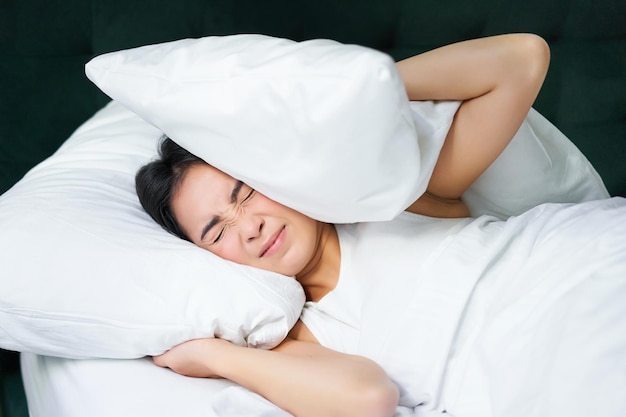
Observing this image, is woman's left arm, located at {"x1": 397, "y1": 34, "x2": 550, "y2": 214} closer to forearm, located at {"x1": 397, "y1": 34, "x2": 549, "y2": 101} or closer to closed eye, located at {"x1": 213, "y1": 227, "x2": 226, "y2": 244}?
forearm, located at {"x1": 397, "y1": 34, "x2": 549, "y2": 101}

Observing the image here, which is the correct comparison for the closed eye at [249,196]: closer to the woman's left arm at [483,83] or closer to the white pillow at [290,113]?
the white pillow at [290,113]

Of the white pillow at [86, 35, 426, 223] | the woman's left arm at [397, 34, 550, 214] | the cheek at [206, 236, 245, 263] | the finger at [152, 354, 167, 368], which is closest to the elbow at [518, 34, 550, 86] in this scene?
the woman's left arm at [397, 34, 550, 214]

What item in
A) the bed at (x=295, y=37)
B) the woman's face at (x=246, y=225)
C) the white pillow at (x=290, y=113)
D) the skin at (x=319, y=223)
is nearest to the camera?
the white pillow at (x=290, y=113)

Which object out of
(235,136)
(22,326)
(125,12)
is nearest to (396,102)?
(235,136)

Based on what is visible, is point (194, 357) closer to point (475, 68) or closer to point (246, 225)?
point (246, 225)

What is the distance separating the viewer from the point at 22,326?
0.99 meters

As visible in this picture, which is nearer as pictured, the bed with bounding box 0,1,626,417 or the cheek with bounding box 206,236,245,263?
the cheek with bounding box 206,236,245,263

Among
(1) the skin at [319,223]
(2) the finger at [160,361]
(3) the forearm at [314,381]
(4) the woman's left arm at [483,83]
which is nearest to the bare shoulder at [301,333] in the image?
(1) the skin at [319,223]

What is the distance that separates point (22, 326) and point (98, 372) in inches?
5.0

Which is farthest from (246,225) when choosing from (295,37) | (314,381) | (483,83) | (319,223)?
(295,37)

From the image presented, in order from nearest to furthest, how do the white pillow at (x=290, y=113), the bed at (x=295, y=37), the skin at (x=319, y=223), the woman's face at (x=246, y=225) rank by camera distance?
the white pillow at (x=290, y=113) → the skin at (x=319, y=223) → the woman's face at (x=246, y=225) → the bed at (x=295, y=37)

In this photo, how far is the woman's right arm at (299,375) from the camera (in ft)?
2.90

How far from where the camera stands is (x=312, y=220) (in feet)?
3.46

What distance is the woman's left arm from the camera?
960 mm
